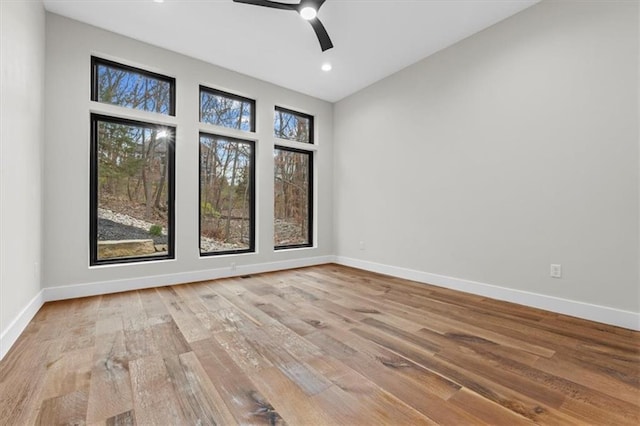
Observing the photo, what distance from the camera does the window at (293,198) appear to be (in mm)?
4758

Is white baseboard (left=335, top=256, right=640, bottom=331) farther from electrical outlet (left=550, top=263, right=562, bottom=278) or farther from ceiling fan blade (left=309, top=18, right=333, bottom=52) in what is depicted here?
ceiling fan blade (left=309, top=18, right=333, bottom=52)

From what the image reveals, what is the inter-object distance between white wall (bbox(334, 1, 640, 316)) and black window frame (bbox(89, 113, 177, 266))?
295cm

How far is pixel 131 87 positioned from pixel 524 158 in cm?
455

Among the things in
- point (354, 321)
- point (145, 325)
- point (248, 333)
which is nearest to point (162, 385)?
point (248, 333)

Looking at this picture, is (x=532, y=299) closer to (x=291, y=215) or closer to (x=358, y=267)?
(x=358, y=267)

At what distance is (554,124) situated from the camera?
2727 mm

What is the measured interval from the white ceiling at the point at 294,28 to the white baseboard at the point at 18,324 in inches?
114

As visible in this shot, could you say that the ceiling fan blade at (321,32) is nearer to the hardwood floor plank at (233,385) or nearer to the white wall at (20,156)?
the white wall at (20,156)

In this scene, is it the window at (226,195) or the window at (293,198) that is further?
the window at (293,198)

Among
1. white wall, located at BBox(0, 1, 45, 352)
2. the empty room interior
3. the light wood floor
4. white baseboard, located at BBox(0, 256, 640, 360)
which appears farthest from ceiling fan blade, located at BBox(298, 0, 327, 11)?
white baseboard, located at BBox(0, 256, 640, 360)

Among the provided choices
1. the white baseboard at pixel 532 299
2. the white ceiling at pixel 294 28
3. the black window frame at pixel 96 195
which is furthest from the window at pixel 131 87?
the white baseboard at pixel 532 299

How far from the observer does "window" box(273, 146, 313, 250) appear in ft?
15.6

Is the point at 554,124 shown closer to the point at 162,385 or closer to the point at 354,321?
the point at 354,321

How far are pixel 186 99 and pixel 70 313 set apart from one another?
2719 millimetres
